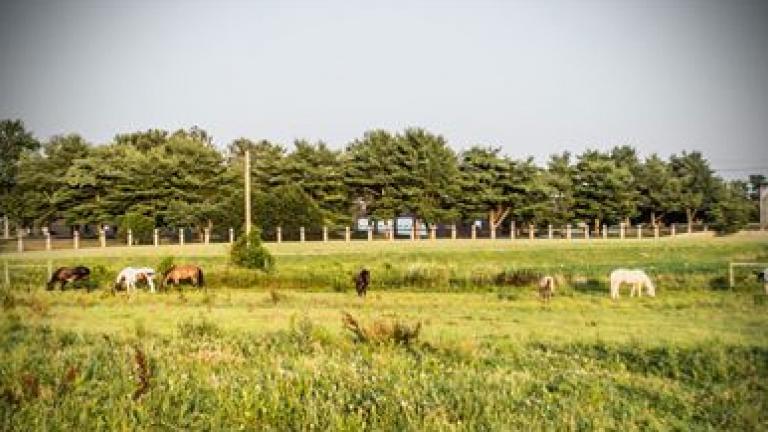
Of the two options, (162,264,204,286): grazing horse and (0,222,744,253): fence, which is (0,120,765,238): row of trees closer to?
(0,222,744,253): fence

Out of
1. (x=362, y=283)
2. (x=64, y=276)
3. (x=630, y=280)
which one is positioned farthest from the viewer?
(x=64, y=276)

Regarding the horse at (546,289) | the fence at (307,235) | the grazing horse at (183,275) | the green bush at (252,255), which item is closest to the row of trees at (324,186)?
the fence at (307,235)

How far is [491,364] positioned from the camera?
1156 centimetres

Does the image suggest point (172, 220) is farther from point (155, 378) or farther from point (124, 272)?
point (155, 378)

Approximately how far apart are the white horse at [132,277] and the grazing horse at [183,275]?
1.84ft

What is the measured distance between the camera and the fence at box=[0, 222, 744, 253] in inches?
2180

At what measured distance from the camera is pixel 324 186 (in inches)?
2562

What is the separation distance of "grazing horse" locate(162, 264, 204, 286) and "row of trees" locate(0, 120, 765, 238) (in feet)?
105

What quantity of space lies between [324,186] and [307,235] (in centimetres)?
697

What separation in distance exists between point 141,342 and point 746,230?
80.3m

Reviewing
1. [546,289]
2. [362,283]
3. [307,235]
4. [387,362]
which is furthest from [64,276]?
[307,235]

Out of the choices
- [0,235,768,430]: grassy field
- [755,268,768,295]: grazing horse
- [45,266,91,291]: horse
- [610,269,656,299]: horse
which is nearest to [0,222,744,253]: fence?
[45,266,91,291]: horse

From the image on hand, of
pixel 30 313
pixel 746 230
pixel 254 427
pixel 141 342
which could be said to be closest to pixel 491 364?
pixel 254 427

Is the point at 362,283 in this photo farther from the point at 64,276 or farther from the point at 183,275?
the point at 64,276
